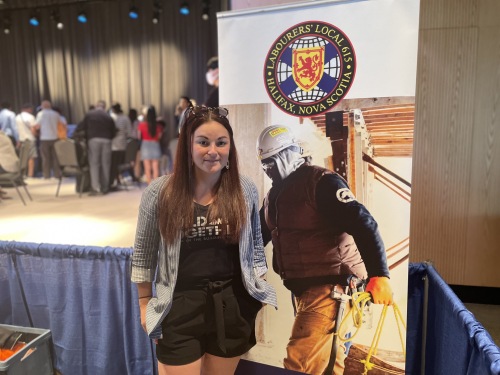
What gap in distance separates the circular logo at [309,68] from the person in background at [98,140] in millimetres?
5241

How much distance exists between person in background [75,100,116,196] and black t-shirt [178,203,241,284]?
5.45 m

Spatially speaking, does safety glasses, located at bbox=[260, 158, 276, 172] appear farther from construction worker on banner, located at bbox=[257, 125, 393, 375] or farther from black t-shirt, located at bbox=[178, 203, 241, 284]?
black t-shirt, located at bbox=[178, 203, 241, 284]

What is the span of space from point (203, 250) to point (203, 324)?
0.23 m

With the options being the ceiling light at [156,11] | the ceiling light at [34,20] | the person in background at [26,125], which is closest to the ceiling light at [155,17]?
the ceiling light at [156,11]

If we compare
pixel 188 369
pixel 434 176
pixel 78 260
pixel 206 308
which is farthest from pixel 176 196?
pixel 434 176

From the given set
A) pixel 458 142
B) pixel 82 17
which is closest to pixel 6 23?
pixel 82 17

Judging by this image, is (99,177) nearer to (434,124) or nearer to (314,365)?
(434,124)

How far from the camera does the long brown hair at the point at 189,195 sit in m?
1.31

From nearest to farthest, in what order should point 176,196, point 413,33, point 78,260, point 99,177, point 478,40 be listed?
point 176,196
point 413,33
point 78,260
point 478,40
point 99,177

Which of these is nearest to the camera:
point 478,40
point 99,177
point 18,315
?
point 18,315

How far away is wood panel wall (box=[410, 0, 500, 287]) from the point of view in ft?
10.5

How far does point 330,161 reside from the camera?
1.59 m

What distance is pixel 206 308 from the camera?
53.7 inches

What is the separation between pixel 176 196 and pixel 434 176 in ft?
8.66
